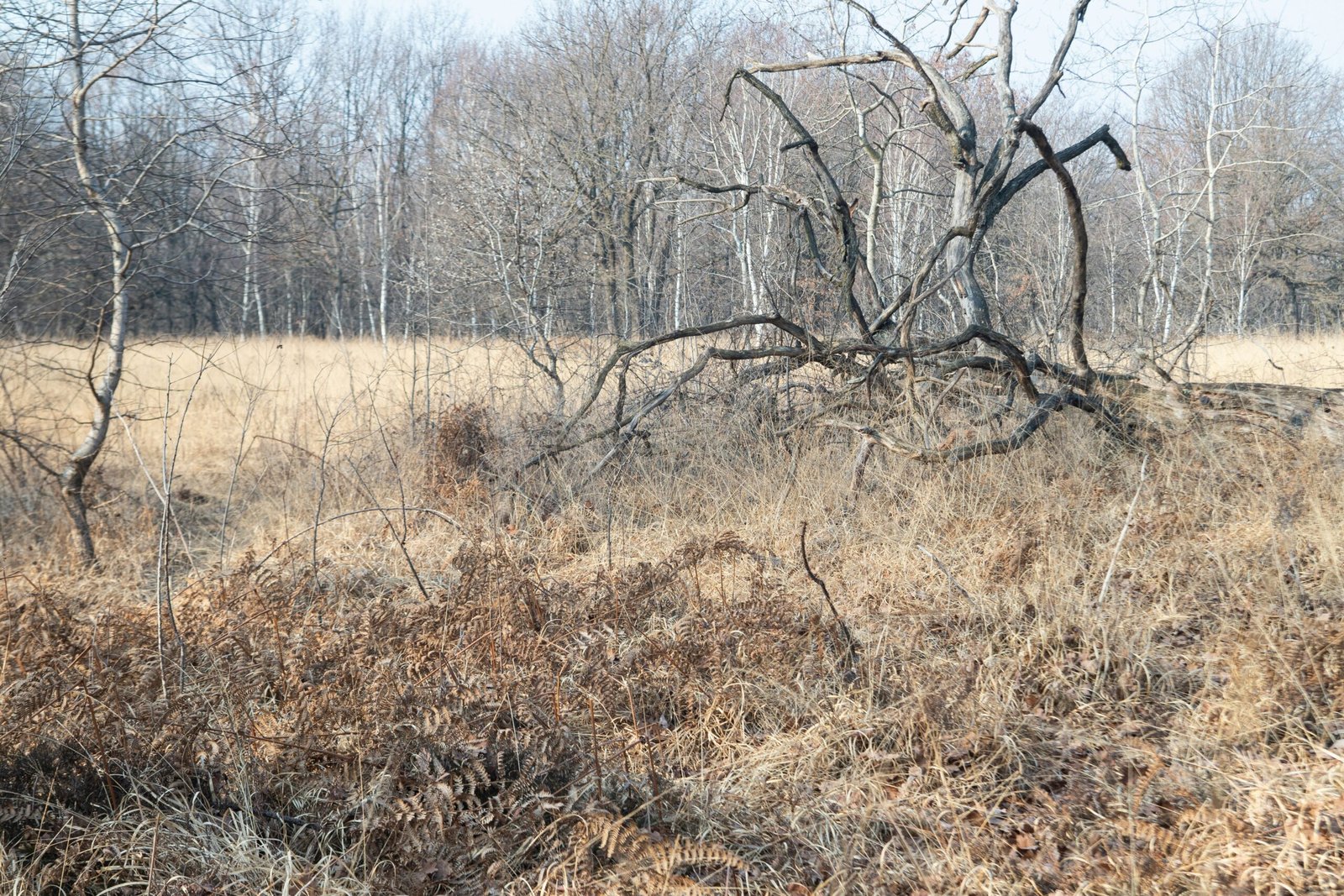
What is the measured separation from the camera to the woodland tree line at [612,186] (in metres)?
6.19

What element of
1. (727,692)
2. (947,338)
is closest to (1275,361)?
(947,338)

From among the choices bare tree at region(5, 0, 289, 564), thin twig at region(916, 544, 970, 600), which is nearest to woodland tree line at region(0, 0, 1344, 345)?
bare tree at region(5, 0, 289, 564)

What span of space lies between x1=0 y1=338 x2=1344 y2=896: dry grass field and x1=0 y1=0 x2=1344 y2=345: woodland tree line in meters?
1.81

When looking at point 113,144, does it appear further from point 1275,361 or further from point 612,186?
point 1275,361

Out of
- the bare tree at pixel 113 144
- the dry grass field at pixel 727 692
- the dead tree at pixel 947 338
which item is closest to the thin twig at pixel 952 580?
the dry grass field at pixel 727 692

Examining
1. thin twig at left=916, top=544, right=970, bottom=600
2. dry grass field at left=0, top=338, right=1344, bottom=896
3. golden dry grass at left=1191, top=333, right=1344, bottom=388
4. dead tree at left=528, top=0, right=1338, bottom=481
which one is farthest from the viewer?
golden dry grass at left=1191, top=333, right=1344, bottom=388

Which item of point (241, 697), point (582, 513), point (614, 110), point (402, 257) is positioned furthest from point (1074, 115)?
point (241, 697)

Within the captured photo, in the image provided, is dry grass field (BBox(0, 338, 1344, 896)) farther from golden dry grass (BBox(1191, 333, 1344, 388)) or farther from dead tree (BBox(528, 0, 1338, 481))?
golden dry grass (BBox(1191, 333, 1344, 388))

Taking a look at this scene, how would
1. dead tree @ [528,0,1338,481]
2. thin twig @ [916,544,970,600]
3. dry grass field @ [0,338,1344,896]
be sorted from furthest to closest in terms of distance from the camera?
dead tree @ [528,0,1338,481] → thin twig @ [916,544,970,600] → dry grass field @ [0,338,1344,896]

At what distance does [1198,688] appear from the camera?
372cm

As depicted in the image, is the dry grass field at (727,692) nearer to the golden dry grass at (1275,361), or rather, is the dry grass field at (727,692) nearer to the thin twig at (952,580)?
the thin twig at (952,580)

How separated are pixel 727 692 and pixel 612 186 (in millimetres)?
13401

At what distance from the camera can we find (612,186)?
15.9 m

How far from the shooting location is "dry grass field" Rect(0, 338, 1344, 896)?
2.70 m
